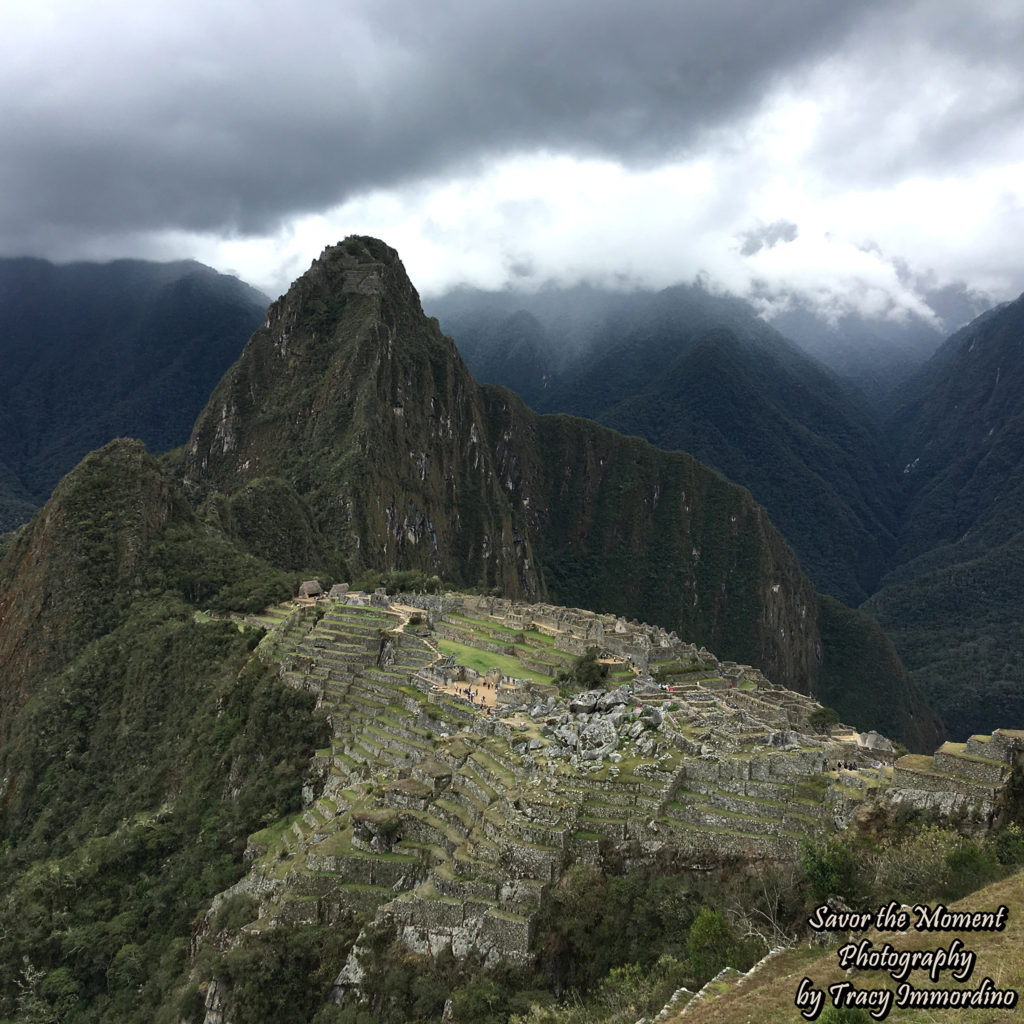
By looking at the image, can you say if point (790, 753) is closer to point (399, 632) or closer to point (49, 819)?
point (399, 632)

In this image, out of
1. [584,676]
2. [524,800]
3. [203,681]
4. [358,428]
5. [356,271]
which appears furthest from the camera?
[356,271]

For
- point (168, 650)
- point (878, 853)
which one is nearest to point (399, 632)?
point (168, 650)

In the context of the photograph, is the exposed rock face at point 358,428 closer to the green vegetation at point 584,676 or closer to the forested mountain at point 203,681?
the forested mountain at point 203,681

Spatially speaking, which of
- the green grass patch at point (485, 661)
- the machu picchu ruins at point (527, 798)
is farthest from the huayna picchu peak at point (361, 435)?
the machu picchu ruins at point (527, 798)

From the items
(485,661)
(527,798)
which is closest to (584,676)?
(485,661)

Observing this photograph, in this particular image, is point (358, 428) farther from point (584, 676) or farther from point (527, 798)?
point (527, 798)

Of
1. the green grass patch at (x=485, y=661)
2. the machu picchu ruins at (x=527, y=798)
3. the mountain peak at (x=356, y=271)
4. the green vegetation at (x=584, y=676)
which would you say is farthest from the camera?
the mountain peak at (x=356, y=271)

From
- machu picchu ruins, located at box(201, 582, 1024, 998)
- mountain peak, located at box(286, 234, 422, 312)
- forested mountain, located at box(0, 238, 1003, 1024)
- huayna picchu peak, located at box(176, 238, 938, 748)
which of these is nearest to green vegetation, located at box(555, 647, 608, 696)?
machu picchu ruins, located at box(201, 582, 1024, 998)

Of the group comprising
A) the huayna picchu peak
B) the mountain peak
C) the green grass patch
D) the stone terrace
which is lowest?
the stone terrace

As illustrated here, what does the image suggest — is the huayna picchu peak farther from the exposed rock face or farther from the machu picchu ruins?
the machu picchu ruins

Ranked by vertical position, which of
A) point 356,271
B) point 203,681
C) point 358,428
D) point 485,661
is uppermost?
point 356,271
